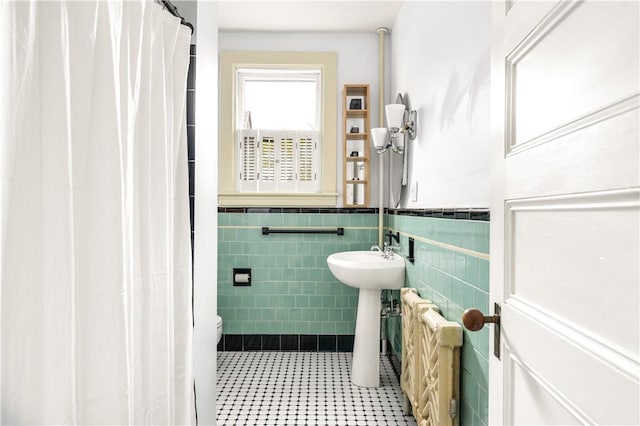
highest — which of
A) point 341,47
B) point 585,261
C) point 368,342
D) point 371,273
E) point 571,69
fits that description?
point 341,47

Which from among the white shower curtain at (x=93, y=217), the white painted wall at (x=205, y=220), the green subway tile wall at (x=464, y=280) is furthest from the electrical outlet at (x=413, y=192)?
the white shower curtain at (x=93, y=217)

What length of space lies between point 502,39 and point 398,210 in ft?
6.49

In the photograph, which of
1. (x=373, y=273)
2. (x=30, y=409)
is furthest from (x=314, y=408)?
(x=30, y=409)

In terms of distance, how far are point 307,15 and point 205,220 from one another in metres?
1.93

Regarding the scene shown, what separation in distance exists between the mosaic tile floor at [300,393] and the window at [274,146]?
1.19m

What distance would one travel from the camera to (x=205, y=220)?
1809mm

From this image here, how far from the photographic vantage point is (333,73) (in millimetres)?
3240

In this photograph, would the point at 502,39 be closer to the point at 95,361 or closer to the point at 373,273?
the point at 95,361

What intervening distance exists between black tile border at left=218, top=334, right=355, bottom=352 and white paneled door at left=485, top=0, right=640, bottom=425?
245 centimetres

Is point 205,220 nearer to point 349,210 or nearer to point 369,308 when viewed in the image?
point 369,308

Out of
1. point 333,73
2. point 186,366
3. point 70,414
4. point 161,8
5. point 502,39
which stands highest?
point 333,73

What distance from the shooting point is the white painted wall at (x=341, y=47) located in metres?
3.26

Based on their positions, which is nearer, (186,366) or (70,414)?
(70,414)

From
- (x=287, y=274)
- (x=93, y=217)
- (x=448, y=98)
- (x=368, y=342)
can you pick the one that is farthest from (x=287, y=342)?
(x=93, y=217)
